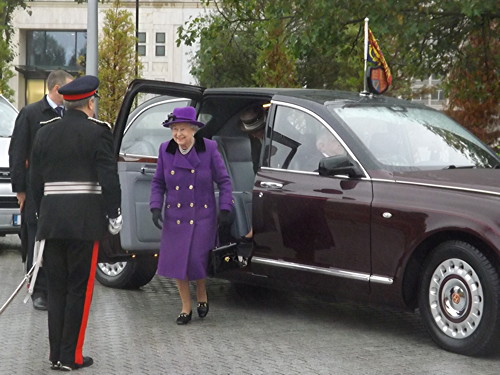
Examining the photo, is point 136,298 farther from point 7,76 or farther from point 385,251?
point 7,76

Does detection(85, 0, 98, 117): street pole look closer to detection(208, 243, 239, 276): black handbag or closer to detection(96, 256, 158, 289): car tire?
detection(96, 256, 158, 289): car tire

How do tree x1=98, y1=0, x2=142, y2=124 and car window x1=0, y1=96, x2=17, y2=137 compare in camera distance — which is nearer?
car window x1=0, y1=96, x2=17, y2=137

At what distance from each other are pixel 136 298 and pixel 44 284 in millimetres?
932

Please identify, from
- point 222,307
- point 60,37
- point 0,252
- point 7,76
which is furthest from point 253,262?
point 60,37

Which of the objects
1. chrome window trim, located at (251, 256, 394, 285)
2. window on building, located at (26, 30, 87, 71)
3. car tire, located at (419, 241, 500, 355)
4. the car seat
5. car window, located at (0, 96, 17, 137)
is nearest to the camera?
car tire, located at (419, 241, 500, 355)

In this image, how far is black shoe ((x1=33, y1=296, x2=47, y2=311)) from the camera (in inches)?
390

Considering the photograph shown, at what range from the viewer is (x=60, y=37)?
241 ft

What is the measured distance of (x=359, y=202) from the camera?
8.55m

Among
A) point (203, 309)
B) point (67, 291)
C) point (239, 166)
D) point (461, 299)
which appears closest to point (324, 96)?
point (239, 166)

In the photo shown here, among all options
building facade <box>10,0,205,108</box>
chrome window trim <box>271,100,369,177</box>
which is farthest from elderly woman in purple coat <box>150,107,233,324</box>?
building facade <box>10,0,205,108</box>

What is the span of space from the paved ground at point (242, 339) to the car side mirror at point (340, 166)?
1197 mm

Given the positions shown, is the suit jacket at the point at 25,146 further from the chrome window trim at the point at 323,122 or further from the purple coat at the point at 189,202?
the chrome window trim at the point at 323,122

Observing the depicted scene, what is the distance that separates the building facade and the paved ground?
63.2 m

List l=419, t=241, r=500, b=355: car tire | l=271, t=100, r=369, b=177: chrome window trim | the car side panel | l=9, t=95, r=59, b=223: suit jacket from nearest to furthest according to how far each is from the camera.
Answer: l=419, t=241, r=500, b=355: car tire → the car side panel → l=271, t=100, r=369, b=177: chrome window trim → l=9, t=95, r=59, b=223: suit jacket
